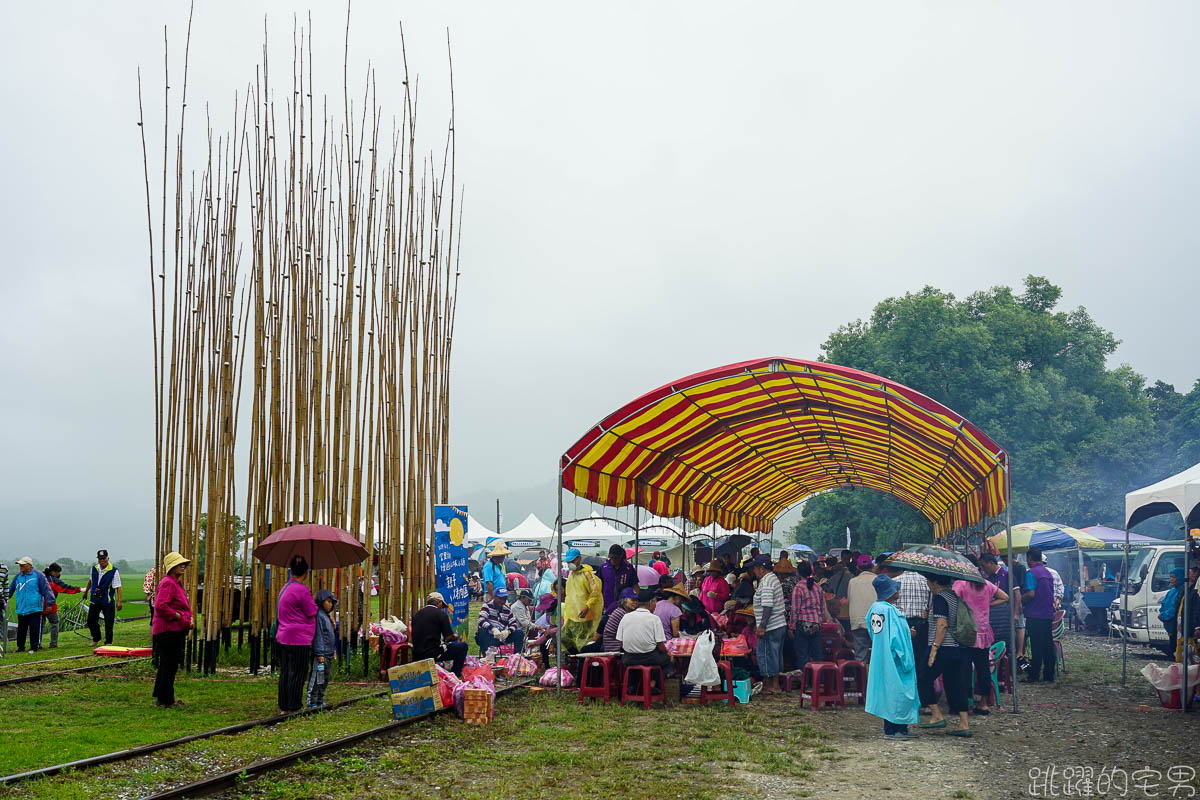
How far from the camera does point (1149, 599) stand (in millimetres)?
17141

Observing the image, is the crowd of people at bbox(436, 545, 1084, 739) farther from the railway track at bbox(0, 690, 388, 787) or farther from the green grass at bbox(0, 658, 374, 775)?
the railway track at bbox(0, 690, 388, 787)

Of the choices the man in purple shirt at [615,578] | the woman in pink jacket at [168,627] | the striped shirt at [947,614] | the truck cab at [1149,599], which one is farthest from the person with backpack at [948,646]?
the truck cab at [1149,599]

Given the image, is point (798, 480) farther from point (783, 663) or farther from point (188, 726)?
point (188, 726)

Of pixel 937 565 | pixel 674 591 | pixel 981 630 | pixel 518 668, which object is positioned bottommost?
pixel 518 668

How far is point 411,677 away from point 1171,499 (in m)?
8.03

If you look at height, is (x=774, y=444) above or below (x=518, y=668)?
above

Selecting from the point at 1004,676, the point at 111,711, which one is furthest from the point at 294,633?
the point at 1004,676

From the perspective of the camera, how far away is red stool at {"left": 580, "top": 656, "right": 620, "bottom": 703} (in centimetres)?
1086

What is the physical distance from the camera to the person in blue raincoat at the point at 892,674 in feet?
29.1

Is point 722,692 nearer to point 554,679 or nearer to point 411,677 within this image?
point 554,679

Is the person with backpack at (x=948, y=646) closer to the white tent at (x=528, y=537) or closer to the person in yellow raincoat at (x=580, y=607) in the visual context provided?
the person in yellow raincoat at (x=580, y=607)

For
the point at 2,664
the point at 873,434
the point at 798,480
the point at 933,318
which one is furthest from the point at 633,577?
the point at 933,318

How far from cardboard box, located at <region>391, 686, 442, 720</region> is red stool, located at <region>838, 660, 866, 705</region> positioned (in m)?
4.23

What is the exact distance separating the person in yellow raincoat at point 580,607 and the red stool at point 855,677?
3.11m
